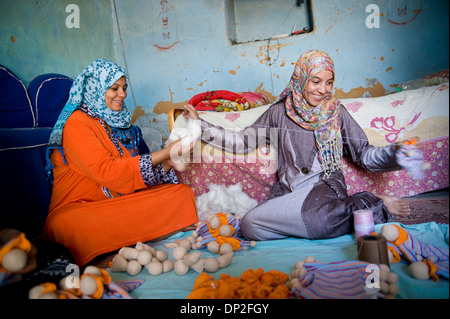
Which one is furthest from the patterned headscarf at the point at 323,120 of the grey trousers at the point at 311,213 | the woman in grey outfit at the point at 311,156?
the grey trousers at the point at 311,213

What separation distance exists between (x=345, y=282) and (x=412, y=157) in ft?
1.87

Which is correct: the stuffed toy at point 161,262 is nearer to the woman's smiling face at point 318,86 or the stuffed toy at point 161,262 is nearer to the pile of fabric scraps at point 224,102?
the woman's smiling face at point 318,86

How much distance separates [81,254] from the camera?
1.57 m

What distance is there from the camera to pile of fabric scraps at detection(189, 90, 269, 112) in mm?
2328

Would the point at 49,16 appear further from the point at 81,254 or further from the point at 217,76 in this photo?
the point at 81,254

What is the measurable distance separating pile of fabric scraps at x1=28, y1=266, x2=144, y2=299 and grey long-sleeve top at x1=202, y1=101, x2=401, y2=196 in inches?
40.5

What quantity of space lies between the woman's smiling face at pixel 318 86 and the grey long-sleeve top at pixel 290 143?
178mm

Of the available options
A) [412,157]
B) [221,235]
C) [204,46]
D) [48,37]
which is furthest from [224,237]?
[204,46]

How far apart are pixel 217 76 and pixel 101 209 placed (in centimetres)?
195

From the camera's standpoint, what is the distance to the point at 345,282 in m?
1.06

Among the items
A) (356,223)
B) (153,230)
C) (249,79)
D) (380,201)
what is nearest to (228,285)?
(356,223)

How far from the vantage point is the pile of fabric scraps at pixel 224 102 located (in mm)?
2328

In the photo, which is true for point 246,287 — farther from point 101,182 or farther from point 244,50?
point 244,50

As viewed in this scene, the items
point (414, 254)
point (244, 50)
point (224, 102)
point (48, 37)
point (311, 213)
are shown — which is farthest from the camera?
point (244, 50)
